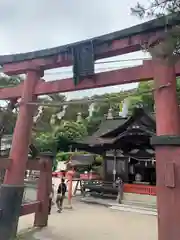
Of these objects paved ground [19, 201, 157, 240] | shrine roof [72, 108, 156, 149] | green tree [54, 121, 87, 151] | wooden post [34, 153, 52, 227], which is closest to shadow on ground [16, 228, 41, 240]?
paved ground [19, 201, 157, 240]

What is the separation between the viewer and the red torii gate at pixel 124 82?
3582mm

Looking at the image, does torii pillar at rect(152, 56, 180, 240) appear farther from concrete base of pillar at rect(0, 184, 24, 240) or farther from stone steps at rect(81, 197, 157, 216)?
stone steps at rect(81, 197, 157, 216)

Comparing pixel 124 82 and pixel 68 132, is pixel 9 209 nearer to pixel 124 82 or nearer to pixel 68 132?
pixel 124 82

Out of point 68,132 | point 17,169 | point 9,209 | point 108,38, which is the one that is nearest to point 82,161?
point 17,169

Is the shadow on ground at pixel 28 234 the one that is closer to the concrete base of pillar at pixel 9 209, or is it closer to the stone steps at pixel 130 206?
the concrete base of pillar at pixel 9 209

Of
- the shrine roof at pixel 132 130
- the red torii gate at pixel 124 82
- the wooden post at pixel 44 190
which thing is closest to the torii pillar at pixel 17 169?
the red torii gate at pixel 124 82

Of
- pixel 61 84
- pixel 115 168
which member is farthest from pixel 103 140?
pixel 61 84

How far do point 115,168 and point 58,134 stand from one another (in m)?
18.2

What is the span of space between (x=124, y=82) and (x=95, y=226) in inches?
192

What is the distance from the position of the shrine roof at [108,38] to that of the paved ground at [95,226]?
4.16m

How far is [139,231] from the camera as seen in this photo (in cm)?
805

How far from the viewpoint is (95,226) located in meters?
8.41

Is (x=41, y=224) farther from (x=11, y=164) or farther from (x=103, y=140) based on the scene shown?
(x=103, y=140)

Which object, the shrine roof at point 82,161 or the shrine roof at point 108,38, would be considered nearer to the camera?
the shrine roof at point 108,38
